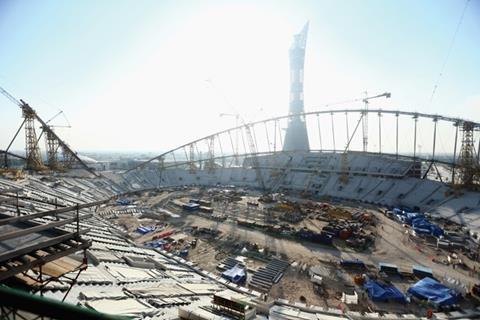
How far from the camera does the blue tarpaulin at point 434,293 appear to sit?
20453 millimetres

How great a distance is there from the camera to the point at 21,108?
58.7 meters

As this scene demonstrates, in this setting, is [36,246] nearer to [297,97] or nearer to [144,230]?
[144,230]

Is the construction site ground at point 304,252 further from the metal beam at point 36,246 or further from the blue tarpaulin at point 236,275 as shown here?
the metal beam at point 36,246

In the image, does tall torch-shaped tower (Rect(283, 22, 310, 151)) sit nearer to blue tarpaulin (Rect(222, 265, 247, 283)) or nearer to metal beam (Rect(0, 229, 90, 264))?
blue tarpaulin (Rect(222, 265, 247, 283))

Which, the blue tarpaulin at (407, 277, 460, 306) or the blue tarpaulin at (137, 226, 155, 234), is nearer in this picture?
the blue tarpaulin at (407, 277, 460, 306)

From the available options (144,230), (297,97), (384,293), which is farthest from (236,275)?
(297,97)

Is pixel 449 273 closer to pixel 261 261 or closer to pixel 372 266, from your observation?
pixel 372 266

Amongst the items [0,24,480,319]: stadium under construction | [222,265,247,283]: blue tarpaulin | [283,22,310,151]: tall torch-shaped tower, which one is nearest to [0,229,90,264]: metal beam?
[0,24,480,319]: stadium under construction

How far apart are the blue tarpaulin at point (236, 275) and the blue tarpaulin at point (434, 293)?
41.9 feet

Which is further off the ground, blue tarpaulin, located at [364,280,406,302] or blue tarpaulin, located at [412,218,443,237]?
blue tarpaulin, located at [412,218,443,237]

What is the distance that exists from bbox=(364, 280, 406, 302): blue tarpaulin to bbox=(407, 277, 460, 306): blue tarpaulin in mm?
1289

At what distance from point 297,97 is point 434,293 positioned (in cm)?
9469

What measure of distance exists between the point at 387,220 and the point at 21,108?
230 feet

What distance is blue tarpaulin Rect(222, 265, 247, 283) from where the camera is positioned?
2431 centimetres
